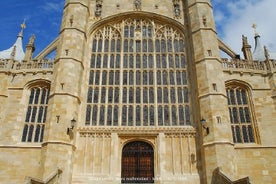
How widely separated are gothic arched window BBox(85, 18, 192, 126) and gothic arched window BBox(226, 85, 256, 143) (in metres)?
2.65

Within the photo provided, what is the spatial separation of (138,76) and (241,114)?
20.7ft

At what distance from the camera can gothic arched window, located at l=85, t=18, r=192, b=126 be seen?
48.9 ft

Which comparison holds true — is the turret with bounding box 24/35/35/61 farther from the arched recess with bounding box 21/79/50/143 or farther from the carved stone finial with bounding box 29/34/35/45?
the arched recess with bounding box 21/79/50/143

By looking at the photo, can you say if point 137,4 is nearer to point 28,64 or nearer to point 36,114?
point 28,64

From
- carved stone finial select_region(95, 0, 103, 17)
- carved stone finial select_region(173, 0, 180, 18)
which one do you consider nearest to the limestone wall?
carved stone finial select_region(95, 0, 103, 17)

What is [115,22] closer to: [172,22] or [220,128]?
[172,22]

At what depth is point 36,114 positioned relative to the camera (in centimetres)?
1538

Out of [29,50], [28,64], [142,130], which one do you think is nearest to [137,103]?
[142,130]

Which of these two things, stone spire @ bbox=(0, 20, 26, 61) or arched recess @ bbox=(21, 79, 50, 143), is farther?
stone spire @ bbox=(0, 20, 26, 61)

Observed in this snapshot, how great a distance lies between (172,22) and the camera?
17.5 metres

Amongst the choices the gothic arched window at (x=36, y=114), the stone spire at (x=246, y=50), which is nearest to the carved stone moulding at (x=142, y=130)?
the gothic arched window at (x=36, y=114)

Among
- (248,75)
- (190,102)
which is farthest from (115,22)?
(248,75)

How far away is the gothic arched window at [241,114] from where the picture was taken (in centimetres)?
1489

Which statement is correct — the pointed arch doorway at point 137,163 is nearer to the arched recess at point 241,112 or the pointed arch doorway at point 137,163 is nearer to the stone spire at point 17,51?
the arched recess at point 241,112
